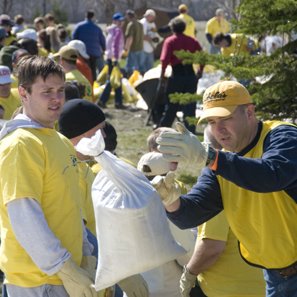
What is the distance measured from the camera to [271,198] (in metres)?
3.79

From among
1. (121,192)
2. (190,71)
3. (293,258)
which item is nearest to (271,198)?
(293,258)

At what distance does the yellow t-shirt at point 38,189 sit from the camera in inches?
145

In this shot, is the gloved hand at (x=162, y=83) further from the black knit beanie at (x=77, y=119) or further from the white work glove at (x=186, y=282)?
the white work glove at (x=186, y=282)

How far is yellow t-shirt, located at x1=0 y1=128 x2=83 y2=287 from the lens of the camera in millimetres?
3688

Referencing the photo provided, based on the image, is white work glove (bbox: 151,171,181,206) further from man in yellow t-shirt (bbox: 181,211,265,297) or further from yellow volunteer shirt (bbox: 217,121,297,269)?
man in yellow t-shirt (bbox: 181,211,265,297)

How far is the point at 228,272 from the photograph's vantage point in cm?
451

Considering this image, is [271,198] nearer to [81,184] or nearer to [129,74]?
[81,184]

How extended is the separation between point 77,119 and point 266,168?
184cm

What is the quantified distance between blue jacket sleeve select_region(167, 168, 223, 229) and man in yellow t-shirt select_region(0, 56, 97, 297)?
0.51 meters

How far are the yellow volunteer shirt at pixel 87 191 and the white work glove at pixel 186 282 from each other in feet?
2.09

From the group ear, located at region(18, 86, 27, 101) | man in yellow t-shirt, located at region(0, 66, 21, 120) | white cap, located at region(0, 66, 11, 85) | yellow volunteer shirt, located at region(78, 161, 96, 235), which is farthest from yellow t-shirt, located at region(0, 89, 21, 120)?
ear, located at region(18, 86, 27, 101)

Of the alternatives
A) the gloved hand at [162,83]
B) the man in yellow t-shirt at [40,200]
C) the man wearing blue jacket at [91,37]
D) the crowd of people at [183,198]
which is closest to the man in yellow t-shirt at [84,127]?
the crowd of people at [183,198]

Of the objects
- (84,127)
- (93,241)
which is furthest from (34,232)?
(84,127)

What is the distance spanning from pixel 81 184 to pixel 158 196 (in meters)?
1.00
